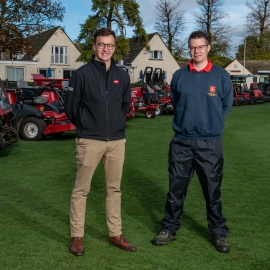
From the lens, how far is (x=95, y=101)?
168 inches

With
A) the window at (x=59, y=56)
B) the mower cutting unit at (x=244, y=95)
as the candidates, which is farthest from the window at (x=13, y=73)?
the mower cutting unit at (x=244, y=95)

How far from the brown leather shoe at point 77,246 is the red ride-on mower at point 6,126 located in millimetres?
5332

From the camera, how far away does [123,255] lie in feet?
14.4

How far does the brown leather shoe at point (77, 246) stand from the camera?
14.3ft

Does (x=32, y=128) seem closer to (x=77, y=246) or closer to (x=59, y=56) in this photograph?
(x=77, y=246)

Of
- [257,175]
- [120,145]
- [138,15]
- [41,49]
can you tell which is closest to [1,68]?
[41,49]

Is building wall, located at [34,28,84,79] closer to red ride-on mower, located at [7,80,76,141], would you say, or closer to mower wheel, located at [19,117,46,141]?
red ride-on mower, located at [7,80,76,141]

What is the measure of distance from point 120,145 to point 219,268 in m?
1.34

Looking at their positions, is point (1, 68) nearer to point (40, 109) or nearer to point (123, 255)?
point (40, 109)

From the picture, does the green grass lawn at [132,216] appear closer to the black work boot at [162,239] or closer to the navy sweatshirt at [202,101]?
the black work boot at [162,239]

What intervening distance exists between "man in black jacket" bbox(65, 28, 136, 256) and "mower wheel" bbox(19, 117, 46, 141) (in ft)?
28.2

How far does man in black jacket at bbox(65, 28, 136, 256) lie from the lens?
4.28m

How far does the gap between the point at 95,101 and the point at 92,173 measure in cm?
65

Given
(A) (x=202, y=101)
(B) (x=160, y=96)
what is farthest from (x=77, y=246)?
(B) (x=160, y=96)
